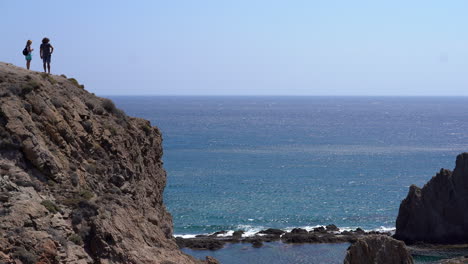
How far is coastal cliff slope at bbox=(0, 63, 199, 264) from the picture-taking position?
55.9ft

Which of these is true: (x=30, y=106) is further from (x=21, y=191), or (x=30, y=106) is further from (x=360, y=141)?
(x=360, y=141)

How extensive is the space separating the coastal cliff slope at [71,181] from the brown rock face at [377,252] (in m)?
7.60

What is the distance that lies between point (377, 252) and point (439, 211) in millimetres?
31593

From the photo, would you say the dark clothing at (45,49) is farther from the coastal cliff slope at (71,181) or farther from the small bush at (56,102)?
the small bush at (56,102)

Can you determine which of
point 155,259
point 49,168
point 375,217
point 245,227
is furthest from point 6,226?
point 375,217

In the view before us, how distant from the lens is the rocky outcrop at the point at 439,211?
2159 inches

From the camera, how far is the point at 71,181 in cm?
2006

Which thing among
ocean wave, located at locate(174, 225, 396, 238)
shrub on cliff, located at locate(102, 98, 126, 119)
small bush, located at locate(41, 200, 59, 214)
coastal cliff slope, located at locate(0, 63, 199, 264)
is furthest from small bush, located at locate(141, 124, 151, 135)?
ocean wave, located at locate(174, 225, 396, 238)

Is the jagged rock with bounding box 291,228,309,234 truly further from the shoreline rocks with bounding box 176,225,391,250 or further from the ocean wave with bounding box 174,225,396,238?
the ocean wave with bounding box 174,225,396,238

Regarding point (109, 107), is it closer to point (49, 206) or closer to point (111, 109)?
point (111, 109)

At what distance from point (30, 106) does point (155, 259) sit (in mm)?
6586

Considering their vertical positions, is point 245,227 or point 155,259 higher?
point 155,259

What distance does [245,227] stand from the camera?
2426 inches

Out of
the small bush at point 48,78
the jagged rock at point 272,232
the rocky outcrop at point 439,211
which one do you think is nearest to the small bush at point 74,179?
the small bush at point 48,78
